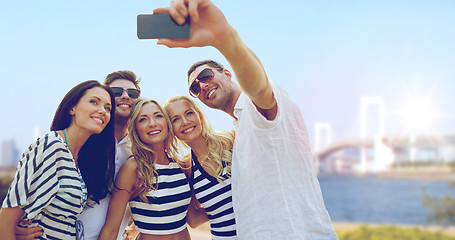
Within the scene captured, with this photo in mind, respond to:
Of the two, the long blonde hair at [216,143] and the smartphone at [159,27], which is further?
the long blonde hair at [216,143]

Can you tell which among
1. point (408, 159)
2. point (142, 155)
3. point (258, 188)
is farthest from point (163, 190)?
point (408, 159)

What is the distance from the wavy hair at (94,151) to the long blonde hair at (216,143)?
49cm

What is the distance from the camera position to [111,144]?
3.07 m

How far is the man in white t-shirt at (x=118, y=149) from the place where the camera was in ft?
9.42

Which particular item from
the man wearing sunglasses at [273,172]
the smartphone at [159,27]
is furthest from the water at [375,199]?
the smartphone at [159,27]

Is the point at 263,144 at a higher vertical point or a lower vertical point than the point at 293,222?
higher

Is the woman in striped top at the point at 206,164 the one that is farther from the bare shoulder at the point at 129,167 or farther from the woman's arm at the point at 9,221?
the woman's arm at the point at 9,221

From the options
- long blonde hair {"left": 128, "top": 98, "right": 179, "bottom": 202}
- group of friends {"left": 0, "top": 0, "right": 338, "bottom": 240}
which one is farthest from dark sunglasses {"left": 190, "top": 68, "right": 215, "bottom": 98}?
long blonde hair {"left": 128, "top": 98, "right": 179, "bottom": 202}

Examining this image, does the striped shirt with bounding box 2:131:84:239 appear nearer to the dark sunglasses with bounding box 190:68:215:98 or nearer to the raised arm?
the dark sunglasses with bounding box 190:68:215:98

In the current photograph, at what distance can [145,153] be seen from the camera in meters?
Answer: 3.12

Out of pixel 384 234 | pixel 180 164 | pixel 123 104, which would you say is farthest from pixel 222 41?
pixel 384 234

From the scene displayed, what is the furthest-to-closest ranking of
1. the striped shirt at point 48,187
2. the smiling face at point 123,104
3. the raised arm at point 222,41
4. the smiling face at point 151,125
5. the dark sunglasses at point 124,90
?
the dark sunglasses at point 124,90
the smiling face at point 123,104
the smiling face at point 151,125
the striped shirt at point 48,187
the raised arm at point 222,41

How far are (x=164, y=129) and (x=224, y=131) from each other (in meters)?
0.50

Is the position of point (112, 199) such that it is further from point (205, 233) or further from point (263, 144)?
point (205, 233)
